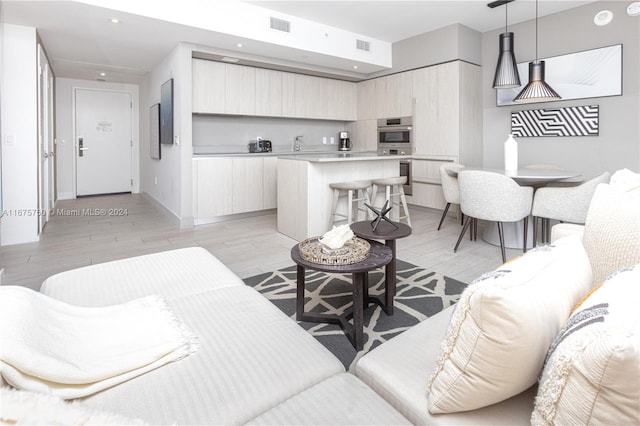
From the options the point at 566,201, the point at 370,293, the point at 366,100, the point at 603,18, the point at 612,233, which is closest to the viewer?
the point at 612,233

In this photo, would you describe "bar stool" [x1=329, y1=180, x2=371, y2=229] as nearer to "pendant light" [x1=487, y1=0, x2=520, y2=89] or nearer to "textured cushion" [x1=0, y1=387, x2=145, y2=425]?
"pendant light" [x1=487, y1=0, x2=520, y2=89]

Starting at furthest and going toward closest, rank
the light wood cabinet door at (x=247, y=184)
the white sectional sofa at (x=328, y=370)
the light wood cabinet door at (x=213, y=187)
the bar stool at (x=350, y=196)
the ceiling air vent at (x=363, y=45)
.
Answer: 1. the ceiling air vent at (x=363, y=45)
2. the light wood cabinet door at (x=247, y=184)
3. the light wood cabinet door at (x=213, y=187)
4. the bar stool at (x=350, y=196)
5. the white sectional sofa at (x=328, y=370)

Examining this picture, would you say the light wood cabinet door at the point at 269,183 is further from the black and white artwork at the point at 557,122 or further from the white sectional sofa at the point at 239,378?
the white sectional sofa at the point at 239,378

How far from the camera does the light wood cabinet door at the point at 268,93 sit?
5746mm

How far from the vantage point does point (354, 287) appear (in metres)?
1.91

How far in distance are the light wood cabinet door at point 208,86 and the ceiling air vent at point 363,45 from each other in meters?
2.02

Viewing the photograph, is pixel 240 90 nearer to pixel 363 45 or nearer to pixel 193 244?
pixel 363 45

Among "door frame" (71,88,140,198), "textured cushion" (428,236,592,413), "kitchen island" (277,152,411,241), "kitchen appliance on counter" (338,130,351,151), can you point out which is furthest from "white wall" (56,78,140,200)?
"textured cushion" (428,236,592,413)

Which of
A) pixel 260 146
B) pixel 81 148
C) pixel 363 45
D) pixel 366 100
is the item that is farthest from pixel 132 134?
pixel 363 45

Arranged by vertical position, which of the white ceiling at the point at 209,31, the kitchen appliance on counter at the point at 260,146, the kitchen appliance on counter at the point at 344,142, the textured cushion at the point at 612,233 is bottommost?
the textured cushion at the point at 612,233

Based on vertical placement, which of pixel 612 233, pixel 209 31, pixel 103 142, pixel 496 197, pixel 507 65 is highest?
pixel 209 31

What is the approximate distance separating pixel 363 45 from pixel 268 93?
1.63 meters

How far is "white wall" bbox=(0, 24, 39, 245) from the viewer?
3.93 metres

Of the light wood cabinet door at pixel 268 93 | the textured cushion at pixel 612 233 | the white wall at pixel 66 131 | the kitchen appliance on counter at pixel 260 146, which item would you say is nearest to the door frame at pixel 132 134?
the white wall at pixel 66 131
